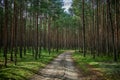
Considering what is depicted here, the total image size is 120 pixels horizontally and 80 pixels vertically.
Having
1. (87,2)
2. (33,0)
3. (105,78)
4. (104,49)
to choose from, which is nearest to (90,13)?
(87,2)

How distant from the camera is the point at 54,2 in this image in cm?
5772

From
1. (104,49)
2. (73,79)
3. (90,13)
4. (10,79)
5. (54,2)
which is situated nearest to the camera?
(10,79)

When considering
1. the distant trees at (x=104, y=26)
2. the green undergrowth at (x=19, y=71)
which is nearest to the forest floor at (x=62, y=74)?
the green undergrowth at (x=19, y=71)

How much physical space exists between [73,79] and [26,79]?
12.0 feet

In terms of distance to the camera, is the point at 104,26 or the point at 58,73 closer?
the point at 58,73

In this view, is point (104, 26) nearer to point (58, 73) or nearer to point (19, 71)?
point (58, 73)

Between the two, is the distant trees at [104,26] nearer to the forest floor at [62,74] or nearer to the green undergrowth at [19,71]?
the forest floor at [62,74]

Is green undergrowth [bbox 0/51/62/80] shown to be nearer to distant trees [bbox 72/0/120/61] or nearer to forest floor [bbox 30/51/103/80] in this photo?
forest floor [bbox 30/51/103/80]

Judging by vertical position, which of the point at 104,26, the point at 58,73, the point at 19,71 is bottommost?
the point at 58,73

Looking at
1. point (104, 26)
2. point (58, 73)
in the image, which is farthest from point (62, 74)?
point (104, 26)

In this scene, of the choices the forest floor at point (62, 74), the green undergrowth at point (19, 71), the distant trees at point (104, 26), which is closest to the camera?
the green undergrowth at point (19, 71)

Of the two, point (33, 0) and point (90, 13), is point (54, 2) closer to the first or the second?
point (90, 13)

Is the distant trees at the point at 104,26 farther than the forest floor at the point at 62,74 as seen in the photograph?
Yes

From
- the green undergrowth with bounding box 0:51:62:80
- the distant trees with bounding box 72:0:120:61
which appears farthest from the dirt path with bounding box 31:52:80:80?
the distant trees with bounding box 72:0:120:61
